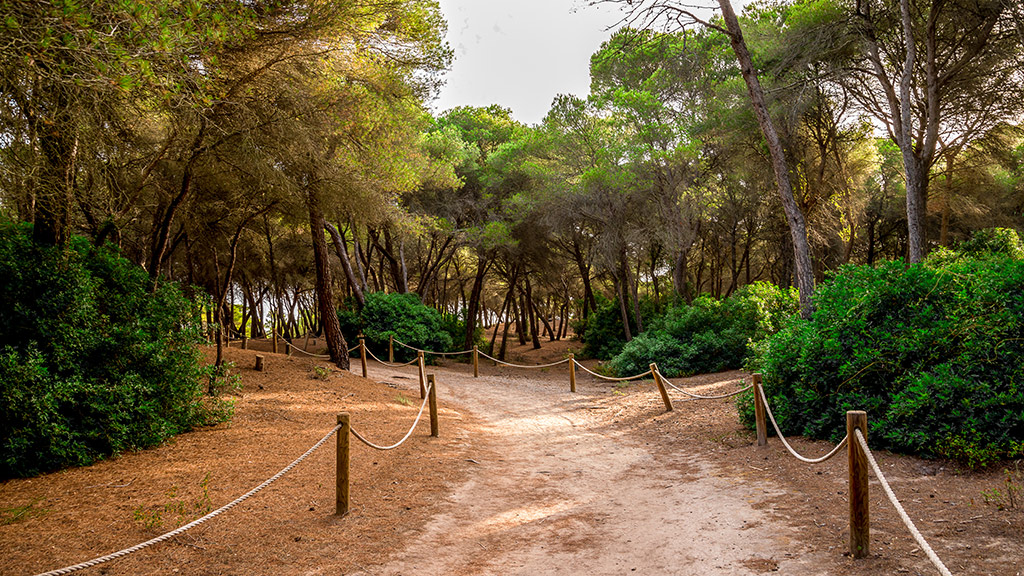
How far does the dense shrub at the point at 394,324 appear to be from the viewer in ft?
59.9

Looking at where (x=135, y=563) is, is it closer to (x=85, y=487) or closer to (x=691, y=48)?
(x=85, y=487)

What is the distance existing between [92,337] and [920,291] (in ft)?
28.0

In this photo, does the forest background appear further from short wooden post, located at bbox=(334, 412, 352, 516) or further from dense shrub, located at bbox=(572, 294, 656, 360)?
short wooden post, located at bbox=(334, 412, 352, 516)

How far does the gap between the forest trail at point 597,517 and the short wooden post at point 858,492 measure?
322 mm

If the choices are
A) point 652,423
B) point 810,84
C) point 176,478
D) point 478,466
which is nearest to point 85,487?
point 176,478

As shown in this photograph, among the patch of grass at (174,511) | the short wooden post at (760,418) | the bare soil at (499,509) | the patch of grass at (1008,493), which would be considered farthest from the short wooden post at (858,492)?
the patch of grass at (174,511)

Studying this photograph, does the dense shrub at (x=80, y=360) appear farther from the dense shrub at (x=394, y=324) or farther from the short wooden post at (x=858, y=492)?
the dense shrub at (x=394, y=324)

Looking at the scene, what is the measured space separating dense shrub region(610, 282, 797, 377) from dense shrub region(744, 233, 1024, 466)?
7.32 metres

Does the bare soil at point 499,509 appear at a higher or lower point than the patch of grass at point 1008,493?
lower

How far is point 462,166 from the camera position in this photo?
21.6 m

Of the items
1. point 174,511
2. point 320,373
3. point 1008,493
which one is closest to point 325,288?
point 320,373

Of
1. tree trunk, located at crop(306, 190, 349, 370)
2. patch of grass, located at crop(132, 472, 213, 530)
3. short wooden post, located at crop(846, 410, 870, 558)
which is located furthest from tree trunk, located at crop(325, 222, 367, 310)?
short wooden post, located at crop(846, 410, 870, 558)

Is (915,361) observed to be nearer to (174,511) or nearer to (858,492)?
(858,492)

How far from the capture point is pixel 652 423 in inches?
360
